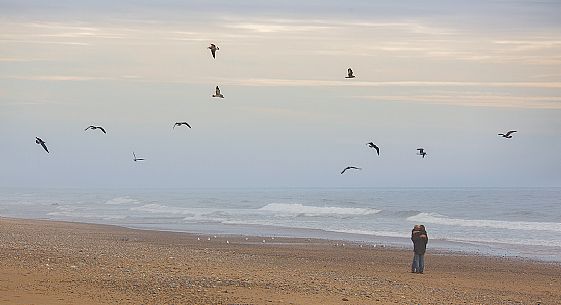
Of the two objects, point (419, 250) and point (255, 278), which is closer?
point (255, 278)

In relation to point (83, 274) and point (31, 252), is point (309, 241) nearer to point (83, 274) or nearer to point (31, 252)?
point (31, 252)

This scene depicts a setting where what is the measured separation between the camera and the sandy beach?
15.1 metres

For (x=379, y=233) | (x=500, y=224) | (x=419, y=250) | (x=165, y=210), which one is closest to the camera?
(x=419, y=250)

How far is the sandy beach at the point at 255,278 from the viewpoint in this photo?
15070 millimetres

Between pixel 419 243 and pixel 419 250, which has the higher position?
pixel 419 243

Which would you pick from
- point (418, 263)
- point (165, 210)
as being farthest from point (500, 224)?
point (165, 210)

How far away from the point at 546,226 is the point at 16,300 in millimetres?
40559

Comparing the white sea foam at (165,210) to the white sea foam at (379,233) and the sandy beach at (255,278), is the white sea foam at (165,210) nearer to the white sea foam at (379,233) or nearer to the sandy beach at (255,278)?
the white sea foam at (379,233)

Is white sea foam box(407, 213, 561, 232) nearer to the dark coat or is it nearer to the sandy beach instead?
the sandy beach

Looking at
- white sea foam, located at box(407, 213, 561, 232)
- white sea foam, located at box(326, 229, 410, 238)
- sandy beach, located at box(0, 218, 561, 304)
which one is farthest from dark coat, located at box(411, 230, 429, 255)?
white sea foam, located at box(407, 213, 561, 232)

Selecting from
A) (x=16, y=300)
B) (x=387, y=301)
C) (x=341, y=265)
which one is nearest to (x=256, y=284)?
(x=387, y=301)

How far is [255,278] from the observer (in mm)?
17906

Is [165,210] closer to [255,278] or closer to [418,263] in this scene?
[418,263]

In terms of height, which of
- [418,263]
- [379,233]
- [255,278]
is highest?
[379,233]
